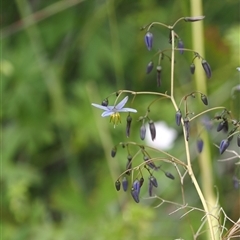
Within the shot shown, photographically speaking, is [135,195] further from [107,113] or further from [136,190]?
[107,113]

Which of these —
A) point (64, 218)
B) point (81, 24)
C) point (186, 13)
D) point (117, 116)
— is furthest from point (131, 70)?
point (117, 116)

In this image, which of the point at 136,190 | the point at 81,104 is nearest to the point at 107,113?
the point at 136,190

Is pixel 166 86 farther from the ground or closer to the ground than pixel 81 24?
closer to the ground

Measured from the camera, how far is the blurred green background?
1.73 meters

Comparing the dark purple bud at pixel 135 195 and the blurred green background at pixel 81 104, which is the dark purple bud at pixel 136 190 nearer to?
the dark purple bud at pixel 135 195

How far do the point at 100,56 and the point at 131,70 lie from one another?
12 centimetres

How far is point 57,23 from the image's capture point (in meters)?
2.09

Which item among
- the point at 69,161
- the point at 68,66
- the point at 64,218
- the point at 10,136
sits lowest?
the point at 64,218

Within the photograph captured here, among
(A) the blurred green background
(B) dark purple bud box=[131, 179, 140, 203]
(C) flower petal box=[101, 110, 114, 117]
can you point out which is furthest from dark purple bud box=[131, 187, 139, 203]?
(A) the blurred green background

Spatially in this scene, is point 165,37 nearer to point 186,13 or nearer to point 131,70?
point 131,70

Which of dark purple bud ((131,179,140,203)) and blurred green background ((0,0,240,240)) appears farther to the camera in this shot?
blurred green background ((0,0,240,240))

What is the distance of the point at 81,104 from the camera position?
2.00 metres

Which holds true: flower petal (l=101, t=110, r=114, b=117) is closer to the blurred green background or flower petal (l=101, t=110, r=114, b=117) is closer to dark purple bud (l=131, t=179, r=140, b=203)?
dark purple bud (l=131, t=179, r=140, b=203)

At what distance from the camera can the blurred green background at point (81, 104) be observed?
1.73 meters
